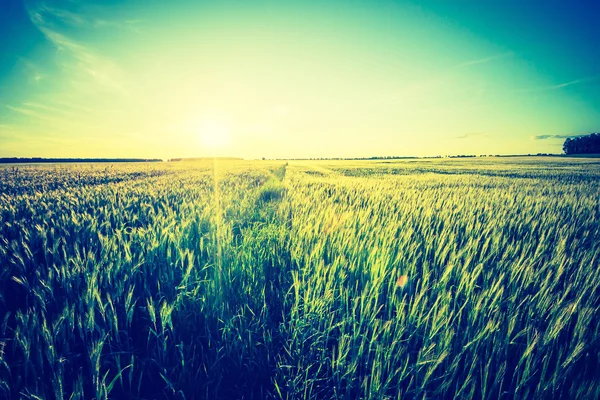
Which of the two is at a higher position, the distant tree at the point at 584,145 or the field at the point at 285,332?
the distant tree at the point at 584,145

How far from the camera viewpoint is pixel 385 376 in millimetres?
1254

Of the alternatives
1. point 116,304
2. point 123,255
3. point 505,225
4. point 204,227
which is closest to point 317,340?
point 116,304

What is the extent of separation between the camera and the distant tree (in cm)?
7200

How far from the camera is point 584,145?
7538 centimetres

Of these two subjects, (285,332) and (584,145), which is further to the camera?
(584,145)

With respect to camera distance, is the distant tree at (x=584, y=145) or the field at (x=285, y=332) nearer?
the field at (x=285, y=332)

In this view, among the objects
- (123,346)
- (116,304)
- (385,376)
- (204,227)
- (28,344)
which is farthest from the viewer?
(204,227)

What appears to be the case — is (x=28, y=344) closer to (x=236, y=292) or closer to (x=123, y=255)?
(x=236, y=292)

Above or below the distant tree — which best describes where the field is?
below

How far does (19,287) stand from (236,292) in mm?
1634

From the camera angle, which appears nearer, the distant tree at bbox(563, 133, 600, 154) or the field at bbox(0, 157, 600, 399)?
the field at bbox(0, 157, 600, 399)

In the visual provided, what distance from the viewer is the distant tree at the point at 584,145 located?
72.0 m

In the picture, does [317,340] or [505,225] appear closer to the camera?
[317,340]

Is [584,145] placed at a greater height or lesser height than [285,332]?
greater
